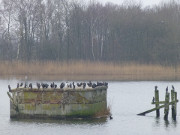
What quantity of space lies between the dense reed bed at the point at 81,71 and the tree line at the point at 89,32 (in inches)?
414

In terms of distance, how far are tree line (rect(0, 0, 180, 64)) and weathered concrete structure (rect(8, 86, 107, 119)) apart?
45.6 metres

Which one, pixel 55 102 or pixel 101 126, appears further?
pixel 55 102

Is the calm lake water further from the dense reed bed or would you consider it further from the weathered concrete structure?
the dense reed bed

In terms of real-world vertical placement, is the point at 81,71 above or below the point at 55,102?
above

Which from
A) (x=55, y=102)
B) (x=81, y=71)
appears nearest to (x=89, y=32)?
(x=81, y=71)

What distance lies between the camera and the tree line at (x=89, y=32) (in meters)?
77.6

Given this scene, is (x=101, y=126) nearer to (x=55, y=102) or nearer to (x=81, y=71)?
(x=55, y=102)

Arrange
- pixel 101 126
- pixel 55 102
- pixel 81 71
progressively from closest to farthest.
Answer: pixel 101 126, pixel 55 102, pixel 81 71

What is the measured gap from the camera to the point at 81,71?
202ft

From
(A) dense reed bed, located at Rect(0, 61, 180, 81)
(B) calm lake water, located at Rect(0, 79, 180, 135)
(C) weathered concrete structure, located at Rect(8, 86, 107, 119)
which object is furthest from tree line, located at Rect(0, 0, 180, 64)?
(C) weathered concrete structure, located at Rect(8, 86, 107, 119)

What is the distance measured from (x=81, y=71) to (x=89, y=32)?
83.1 feet

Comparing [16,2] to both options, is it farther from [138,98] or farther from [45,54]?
[138,98]

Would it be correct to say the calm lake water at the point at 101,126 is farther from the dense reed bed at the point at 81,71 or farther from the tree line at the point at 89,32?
the tree line at the point at 89,32

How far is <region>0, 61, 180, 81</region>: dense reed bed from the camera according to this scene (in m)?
61.7
